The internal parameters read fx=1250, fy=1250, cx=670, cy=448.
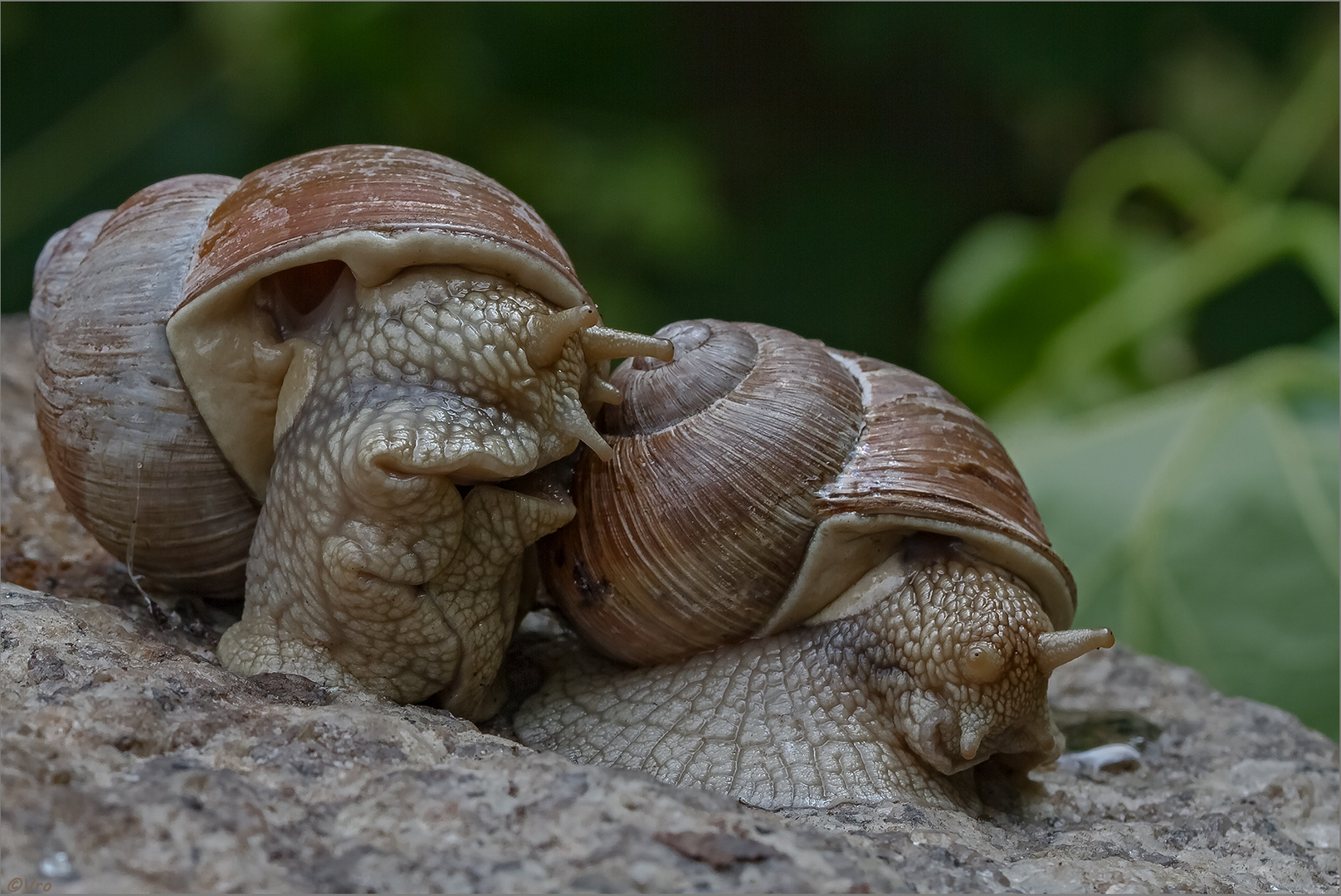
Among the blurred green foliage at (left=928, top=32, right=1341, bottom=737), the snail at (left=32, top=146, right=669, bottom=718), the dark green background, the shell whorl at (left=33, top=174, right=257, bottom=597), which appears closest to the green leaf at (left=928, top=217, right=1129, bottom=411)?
the blurred green foliage at (left=928, top=32, right=1341, bottom=737)

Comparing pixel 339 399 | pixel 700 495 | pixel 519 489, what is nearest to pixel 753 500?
pixel 700 495

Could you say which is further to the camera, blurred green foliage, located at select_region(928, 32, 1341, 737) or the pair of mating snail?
blurred green foliage, located at select_region(928, 32, 1341, 737)

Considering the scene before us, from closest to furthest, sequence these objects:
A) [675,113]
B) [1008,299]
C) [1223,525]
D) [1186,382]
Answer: [1223,525], [1186,382], [1008,299], [675,113]

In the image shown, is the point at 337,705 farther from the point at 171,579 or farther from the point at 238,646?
the point at 171,579

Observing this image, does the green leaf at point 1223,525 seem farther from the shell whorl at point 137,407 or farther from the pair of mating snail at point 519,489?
the shell whorl at point 137,407

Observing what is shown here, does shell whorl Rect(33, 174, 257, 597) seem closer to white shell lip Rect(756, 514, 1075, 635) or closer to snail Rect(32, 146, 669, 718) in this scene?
snail Rect(32, 146, 669, 718)

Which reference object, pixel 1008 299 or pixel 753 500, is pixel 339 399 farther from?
pixel 1008 299

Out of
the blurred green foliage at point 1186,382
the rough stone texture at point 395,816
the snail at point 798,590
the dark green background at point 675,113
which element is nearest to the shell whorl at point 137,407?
the rough stone texture at point 395,816
